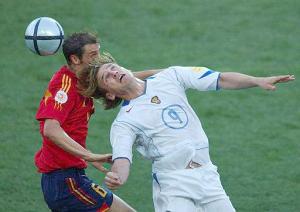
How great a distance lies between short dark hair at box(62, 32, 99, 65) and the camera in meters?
7.32

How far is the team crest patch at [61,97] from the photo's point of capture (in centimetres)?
711

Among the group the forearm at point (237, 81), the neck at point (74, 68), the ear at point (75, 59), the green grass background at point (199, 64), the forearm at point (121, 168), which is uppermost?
the forearm at point (237, 81)

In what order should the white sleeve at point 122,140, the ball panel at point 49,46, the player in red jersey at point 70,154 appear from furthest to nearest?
the ball panel at point 49,46
the player in red jersey at point 70,154
the white sleeve at point 122,140

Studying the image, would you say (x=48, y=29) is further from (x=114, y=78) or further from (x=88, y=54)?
(x=114, y=78)

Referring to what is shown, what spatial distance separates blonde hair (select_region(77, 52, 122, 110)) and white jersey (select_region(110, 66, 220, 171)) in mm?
238

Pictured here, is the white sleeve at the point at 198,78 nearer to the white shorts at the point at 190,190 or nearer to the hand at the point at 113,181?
Result: the white shorts at the point at 190,190

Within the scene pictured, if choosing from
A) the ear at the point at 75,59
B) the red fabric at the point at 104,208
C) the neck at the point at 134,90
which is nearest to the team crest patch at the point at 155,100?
the neck at the point at 134,90

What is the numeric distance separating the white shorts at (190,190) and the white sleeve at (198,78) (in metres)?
0.61

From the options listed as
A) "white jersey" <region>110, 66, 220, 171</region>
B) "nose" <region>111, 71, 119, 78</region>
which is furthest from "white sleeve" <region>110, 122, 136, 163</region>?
"nose" <region>111, 71, 119, 78</region>

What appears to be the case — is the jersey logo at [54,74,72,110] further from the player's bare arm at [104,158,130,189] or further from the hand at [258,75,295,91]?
the hand at [258,75,295,91]

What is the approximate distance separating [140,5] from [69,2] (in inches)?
48.7

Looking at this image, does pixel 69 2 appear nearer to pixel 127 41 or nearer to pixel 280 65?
pixel 127 41

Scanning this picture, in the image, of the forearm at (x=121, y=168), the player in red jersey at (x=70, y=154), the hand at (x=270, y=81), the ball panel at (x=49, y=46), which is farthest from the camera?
the ball panel at (x=49, y=46)

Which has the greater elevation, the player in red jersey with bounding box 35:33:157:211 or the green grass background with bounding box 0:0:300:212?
the player in red jersey with bounding box 35:33:157:211
